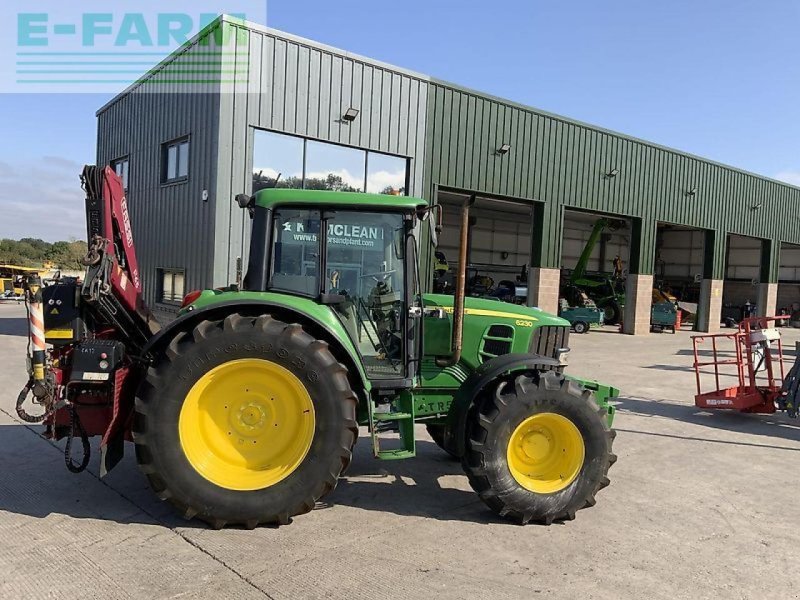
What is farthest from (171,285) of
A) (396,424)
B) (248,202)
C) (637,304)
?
(637,304)

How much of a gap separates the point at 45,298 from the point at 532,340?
383cm

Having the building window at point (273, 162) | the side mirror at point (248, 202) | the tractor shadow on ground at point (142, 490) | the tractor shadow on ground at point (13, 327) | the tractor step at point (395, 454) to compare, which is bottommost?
the tractor shadow on ground at point (13, 327)

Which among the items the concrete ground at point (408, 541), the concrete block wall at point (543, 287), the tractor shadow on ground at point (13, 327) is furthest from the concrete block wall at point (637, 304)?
the tractor shadow on ground at point (13, 327)

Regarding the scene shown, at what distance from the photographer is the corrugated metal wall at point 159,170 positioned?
12570mm

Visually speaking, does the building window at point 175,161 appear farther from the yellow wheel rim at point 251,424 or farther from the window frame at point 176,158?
the yellow wheel rim at point 251,424

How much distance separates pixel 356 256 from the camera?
4469mm

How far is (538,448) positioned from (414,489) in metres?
1.13

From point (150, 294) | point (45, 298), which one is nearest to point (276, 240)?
point (45, 298)

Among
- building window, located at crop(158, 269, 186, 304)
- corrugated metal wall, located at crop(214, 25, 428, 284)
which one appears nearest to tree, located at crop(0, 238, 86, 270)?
building window, located at crop(158, 269, 186, 304)

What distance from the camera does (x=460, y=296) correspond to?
14.2 feet

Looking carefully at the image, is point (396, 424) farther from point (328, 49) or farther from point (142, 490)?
point (328, 49)

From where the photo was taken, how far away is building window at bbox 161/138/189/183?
13.6 m

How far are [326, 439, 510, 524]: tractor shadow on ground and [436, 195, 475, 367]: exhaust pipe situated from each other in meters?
1.05

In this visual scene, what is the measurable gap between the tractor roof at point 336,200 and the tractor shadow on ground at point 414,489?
89.3 inches
